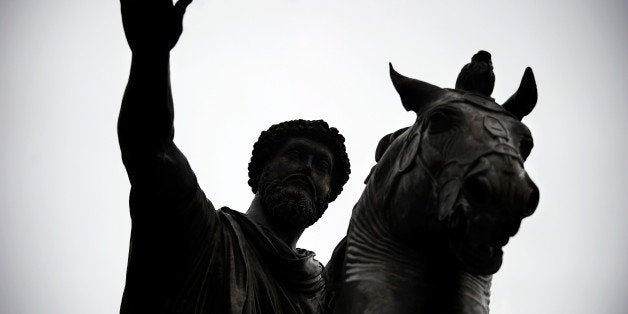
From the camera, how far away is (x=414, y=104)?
13.8 feet

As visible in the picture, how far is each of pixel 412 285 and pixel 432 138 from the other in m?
0.76

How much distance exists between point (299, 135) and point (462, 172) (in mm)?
4089

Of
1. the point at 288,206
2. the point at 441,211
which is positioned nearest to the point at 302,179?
the point at 288,206

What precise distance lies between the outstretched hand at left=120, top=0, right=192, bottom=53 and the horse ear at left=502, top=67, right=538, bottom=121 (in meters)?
2.16

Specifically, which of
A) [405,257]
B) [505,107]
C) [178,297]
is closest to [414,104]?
[505,107]

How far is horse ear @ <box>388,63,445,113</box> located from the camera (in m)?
4.14

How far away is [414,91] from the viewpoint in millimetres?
4199

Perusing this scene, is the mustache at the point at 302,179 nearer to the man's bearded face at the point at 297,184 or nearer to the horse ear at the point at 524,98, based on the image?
the man's bearded face at the point at 297,184

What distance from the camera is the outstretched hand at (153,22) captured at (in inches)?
180

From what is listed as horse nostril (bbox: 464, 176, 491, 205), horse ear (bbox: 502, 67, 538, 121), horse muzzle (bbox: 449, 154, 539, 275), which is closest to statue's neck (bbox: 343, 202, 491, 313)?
horse muzzle (bbox: 449, 154, 539, 275)

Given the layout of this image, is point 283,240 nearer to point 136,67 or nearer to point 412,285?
point 136,67

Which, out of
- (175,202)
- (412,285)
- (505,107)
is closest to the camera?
(412,285)

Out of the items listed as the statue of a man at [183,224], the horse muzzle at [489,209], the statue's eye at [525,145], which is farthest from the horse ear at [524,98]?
the statue of a man at [183,224]

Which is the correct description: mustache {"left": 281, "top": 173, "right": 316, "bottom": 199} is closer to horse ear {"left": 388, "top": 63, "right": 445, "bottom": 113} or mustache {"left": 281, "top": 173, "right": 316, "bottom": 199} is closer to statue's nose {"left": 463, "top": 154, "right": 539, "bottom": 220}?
horse ear {"left": 388, "top": 63, "right": 445, "bottom": 113}
